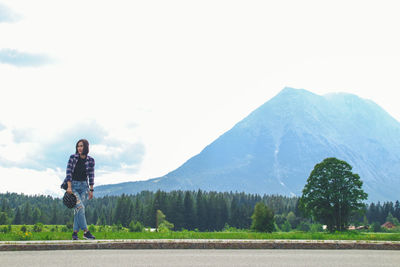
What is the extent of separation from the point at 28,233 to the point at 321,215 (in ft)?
149

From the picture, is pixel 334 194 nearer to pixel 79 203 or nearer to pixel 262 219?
pixel 262 219

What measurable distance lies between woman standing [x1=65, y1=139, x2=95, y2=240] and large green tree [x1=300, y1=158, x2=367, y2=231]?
145 feet

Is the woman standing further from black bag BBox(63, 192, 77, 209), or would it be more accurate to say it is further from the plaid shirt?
black bag BBox(63, 192, 77, 209)

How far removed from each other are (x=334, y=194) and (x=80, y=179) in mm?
44628

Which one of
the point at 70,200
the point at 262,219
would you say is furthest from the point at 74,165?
the point at 262,219

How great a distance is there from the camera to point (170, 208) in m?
160

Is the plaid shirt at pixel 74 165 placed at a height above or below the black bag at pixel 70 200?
above

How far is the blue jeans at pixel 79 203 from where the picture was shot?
46.8 feet

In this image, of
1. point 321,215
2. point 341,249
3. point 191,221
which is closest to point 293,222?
point 191,221
